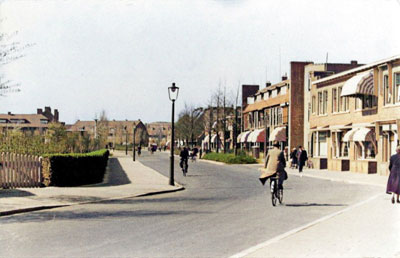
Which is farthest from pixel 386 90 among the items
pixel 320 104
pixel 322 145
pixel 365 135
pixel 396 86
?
pixel 320 104

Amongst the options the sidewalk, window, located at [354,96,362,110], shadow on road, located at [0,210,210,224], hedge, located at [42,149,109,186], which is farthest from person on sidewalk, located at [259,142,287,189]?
window, located at [354,96,362,110]

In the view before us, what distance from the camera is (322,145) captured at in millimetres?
46688

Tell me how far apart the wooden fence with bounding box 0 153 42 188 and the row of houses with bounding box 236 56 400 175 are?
19869 mm

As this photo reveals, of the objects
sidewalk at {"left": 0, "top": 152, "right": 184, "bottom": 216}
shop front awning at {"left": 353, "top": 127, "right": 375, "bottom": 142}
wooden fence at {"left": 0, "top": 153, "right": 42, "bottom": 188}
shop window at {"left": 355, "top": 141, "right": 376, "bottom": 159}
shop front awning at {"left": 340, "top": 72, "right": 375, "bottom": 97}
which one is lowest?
sidewalk at {"left": 0, "top": 152, "right": 184, "bottom": 216}

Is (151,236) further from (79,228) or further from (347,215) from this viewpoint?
(347,215)

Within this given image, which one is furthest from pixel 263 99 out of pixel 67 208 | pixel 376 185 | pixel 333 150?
pixel 67 208

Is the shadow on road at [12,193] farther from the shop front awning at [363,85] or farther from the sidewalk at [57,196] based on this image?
the shop front awning at [363,85]

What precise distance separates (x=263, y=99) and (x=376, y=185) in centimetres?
5119

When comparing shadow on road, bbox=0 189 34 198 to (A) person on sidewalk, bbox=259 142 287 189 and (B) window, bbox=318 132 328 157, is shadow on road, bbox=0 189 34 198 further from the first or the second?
(B) window, bbox=318 132 328 157

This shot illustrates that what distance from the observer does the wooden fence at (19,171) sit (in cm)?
2159

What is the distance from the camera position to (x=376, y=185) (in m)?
25.7

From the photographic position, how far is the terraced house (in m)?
33.9

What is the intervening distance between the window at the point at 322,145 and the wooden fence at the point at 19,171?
2851 centimetres

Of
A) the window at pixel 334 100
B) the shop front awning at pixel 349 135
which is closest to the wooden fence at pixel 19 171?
the shop front awning at pixel 349 135
